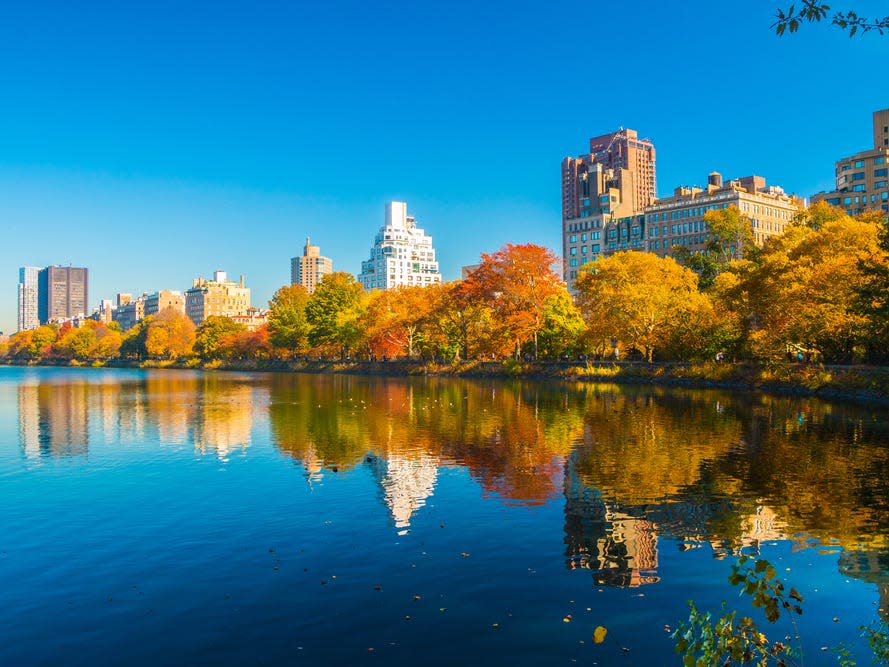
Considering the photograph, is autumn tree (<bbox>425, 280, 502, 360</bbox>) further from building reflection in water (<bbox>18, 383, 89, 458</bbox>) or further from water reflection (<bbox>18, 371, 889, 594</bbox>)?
building reflection in water (<bbox>18, 383, 89, 458</bbox>)

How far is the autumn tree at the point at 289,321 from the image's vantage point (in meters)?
144

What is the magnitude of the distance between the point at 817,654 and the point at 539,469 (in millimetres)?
15885

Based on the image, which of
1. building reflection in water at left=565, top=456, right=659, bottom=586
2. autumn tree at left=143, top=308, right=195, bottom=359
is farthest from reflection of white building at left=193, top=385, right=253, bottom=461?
autumn tree at left=143, top=308, right=195, bottom=359

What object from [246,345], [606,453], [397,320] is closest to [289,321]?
[246,345]

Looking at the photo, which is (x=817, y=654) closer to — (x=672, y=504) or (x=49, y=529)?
(x=672, y=504)

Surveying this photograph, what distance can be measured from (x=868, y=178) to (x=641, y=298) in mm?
106863

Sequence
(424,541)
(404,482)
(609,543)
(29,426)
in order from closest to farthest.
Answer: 1. (609,543)
2. (424,541)
3. (404,482)
4. (29,426)

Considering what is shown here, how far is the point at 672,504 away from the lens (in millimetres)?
21328

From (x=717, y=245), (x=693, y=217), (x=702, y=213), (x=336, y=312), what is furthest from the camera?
(x=693, y=217)

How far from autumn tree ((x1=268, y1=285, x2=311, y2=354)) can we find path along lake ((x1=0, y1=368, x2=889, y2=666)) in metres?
107

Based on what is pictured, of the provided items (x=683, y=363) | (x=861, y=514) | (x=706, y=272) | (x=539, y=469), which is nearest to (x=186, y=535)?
(x=539, y=469)

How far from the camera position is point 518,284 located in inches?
3706

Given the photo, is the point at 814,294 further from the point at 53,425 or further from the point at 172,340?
the point at 172,340

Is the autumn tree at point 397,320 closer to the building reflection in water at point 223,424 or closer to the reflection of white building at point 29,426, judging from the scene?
the building reflection in water at point 223,424
